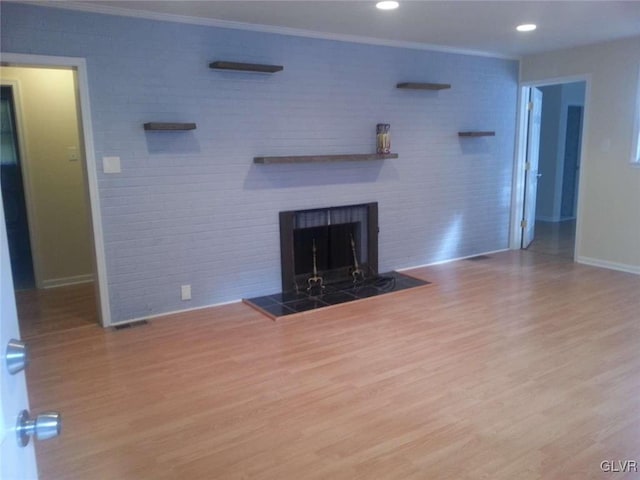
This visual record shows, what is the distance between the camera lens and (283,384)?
2.85 metres

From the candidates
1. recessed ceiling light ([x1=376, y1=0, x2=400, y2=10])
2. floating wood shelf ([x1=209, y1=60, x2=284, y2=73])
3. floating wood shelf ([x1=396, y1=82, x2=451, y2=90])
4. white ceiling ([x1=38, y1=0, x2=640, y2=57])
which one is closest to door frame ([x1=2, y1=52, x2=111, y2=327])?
white ceiling ([x1=38, y1=0, x2=640, y2=57])

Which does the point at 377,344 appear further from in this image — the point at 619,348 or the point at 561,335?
the point at 619,348

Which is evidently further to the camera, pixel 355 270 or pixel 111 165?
pixel 355 270

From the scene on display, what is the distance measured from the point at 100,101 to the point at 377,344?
2650 millimetres

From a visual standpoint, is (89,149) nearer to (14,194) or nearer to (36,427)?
(14,194)

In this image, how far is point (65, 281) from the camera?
506 centimetres

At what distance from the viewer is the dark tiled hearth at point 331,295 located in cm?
412

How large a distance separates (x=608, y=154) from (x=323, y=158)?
10.3ft

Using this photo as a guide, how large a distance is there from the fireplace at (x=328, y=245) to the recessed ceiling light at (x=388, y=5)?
1.84 meters

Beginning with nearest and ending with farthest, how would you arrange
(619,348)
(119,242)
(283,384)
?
(283,384)
(619,348)
(119,242)

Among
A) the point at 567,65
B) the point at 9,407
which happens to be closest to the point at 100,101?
the point at 9,407

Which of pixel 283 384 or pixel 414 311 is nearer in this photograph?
pixel 283 384

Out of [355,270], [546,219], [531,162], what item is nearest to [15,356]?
[355,270]

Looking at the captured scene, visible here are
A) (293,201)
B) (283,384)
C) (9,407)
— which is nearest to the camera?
(9,407)
